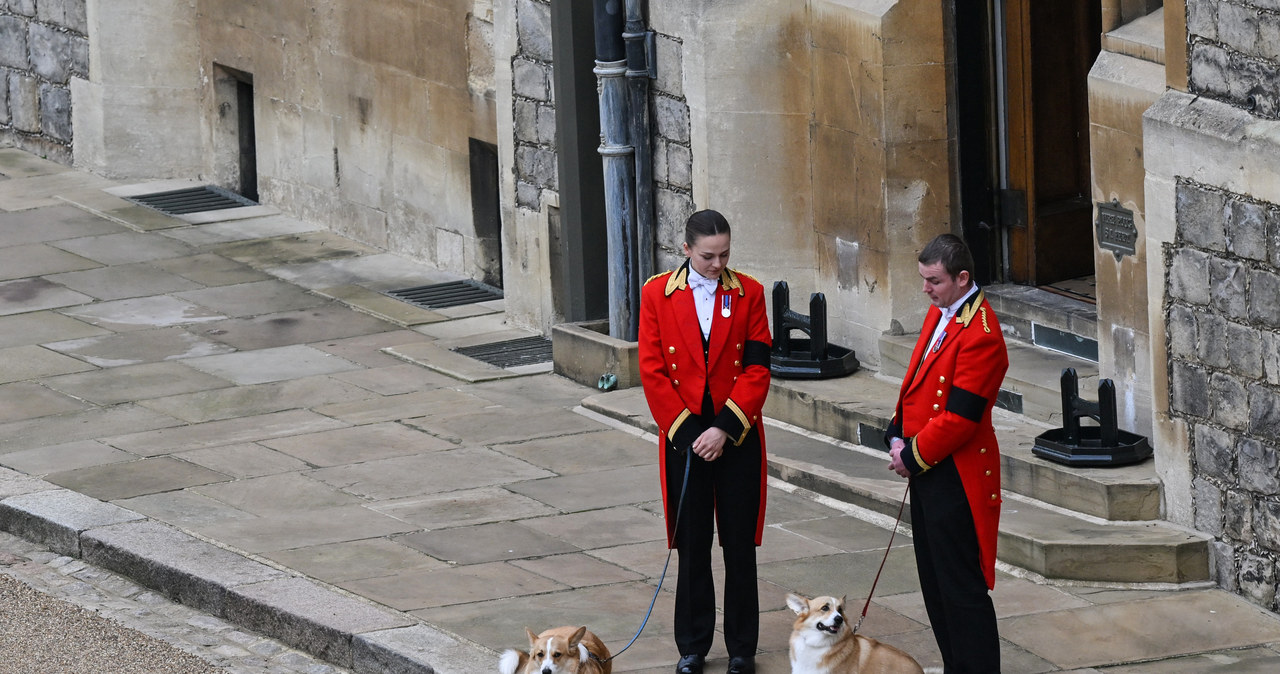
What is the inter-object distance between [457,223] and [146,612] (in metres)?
6.13

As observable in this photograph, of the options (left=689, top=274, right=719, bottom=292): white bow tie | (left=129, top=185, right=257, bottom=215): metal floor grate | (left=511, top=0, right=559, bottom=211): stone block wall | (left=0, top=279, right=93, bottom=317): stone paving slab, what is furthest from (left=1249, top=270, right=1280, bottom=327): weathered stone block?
(left=129, top=185, right=257, bottom=215): metal floor grate

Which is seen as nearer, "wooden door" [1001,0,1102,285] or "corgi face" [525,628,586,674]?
"corgi face" [525,628,586,674]

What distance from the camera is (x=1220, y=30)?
806 centimetres

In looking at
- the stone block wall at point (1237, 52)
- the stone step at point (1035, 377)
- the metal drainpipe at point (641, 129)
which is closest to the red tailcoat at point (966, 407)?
the stone block wall at point (1237, 52)

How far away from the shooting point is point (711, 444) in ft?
23.9

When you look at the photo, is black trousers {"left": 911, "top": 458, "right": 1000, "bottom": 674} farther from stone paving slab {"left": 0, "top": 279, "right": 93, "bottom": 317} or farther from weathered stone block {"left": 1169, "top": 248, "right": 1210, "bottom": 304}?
stone paving slab {"left": 0, "top": 279, "right": 93, "bottom": 317}

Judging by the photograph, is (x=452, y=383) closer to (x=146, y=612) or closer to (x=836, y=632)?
(x=146, y=612)

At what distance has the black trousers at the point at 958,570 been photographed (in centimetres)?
695

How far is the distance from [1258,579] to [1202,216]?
143 cm

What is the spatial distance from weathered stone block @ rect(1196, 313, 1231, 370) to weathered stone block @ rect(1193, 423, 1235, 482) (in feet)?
0.89

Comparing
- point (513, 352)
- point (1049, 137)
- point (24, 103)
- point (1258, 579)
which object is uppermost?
point (24, 103)

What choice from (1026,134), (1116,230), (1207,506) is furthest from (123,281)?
(1207,506)

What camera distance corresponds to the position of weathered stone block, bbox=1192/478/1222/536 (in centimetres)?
827

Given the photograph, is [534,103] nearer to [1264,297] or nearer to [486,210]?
[486,210]
